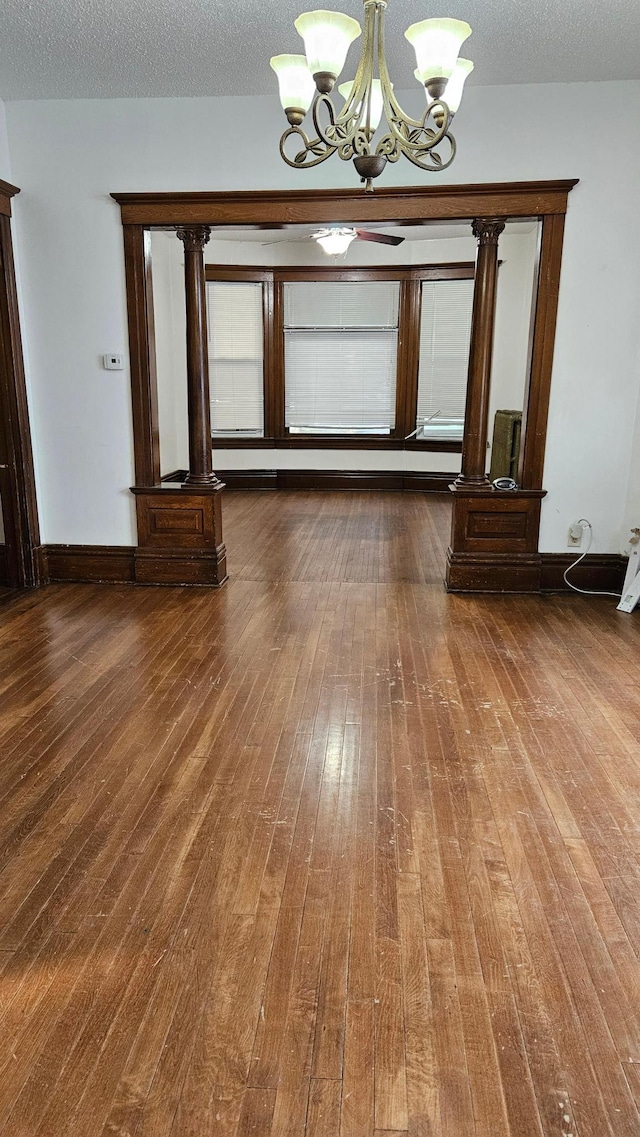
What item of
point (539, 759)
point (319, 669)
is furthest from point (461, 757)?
point (319, 669)

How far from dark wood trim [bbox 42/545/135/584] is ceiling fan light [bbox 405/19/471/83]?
3.61 meters

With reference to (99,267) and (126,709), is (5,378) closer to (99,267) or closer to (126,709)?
(99,267)

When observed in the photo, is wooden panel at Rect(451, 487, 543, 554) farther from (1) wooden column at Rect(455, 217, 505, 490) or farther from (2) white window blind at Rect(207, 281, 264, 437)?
(2) white window blind at Rect(207, 281, 264, 437)

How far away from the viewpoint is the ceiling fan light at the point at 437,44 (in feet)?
8.34

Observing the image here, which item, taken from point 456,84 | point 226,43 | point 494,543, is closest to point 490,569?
point 494,543

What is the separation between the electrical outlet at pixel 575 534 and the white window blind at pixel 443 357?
436 centimetres

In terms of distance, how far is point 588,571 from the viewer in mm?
5109

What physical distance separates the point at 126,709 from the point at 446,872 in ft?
5.58

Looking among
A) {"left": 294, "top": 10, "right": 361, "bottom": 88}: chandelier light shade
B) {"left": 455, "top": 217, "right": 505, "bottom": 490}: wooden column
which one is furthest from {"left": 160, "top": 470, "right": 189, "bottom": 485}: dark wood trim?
{"left": 294, "top": 10, "right": 361, "bottom": 88}: chandelier light shade

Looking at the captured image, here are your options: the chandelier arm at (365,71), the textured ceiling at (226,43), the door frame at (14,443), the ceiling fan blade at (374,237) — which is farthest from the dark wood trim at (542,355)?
the door frame at (14,443)

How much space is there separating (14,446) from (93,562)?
95 centimetres

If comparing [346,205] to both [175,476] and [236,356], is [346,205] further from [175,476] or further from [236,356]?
[236,356]

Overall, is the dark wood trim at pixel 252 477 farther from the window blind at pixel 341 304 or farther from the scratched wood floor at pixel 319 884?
the scratched wood floor at pixel 319 884

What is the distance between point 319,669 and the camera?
3818mm
